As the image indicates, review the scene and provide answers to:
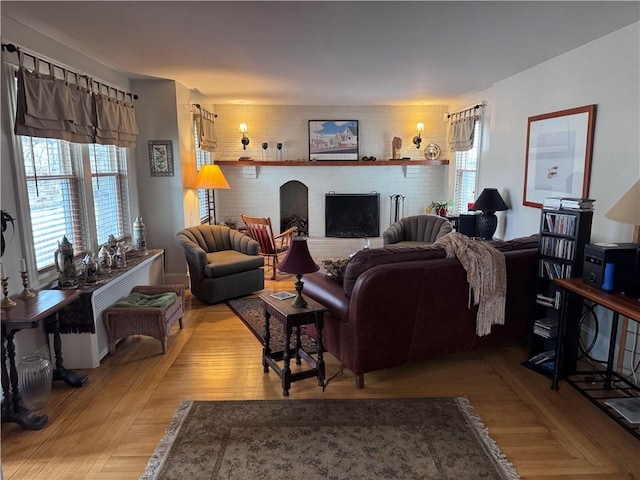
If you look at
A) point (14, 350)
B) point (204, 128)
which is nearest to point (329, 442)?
point (14, 350)

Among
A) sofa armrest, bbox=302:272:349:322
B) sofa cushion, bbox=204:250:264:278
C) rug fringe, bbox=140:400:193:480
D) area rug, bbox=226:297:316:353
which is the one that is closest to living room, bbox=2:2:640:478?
sofa cushion, bbox=204:250:264:278

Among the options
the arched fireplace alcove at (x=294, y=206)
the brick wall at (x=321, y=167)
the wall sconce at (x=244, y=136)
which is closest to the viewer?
the wall sconce at (x=244, y=136)

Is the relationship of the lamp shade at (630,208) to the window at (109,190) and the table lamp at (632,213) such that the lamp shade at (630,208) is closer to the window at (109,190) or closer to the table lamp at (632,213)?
the table lamp at (632,213)

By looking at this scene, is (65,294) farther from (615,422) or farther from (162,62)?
(615,422)

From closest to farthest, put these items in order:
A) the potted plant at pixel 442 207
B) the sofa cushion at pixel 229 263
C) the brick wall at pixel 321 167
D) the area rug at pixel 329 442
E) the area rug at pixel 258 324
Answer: the area rug at pixel 329 442 < the area rug at pixel 258 324 < the sofa cushion at pixel 229 263 < the potted plant at pixel 442 207 < the brick wall at pixel 321 167

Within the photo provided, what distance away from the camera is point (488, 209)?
15.2 ft

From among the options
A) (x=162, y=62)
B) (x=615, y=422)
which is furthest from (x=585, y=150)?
(x=162, y=62)

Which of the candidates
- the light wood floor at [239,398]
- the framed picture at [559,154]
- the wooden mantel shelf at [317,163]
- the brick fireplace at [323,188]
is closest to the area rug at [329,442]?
the light wood floor at [239,398]

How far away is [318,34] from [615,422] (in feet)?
10.4

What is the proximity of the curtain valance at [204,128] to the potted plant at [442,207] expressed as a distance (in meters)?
3.61

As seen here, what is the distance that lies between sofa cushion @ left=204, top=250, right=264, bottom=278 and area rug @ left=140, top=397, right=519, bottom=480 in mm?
1997

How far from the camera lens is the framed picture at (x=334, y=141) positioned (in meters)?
7.06

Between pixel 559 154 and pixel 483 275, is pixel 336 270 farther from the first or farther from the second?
pixel 559 154

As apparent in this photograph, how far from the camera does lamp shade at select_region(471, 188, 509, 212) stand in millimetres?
4613
